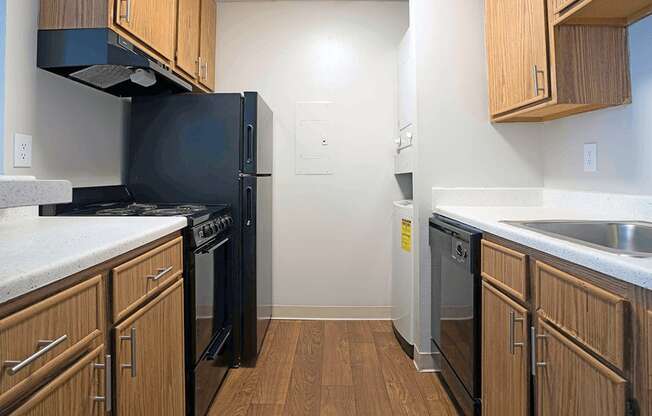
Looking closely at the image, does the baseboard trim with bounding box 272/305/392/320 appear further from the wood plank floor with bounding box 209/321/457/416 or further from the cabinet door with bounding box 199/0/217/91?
the cabinet door with bounding box 199/0/217/91

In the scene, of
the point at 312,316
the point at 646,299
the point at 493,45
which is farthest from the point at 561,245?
the point at 312,316

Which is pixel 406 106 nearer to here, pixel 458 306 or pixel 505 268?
pixel 458 306

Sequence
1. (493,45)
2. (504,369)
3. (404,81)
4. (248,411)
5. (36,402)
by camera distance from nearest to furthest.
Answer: (36,402)
(504,369)
(248,411)
(493,45)
(404,81)

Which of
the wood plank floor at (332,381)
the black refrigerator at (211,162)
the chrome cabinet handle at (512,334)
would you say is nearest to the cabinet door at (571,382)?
the chrome cabinet handle at (512,334)

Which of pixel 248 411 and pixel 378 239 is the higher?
pixel 378 239

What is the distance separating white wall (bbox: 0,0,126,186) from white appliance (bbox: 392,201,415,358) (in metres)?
1.67

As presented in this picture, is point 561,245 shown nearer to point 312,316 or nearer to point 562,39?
point 562,39

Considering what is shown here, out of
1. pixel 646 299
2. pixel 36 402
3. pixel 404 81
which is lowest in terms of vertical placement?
pixel 36 402

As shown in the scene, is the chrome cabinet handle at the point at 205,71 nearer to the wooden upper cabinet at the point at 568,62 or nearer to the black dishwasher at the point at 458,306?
the black dishwasher at the point at 458,306

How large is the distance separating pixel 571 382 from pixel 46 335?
3.74 ft

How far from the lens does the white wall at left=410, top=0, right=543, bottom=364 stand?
2.16m

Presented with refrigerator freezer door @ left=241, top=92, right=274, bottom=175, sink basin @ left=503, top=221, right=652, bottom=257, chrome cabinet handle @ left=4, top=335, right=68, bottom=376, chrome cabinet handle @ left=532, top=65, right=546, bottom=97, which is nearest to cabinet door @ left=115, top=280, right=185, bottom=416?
chrome cabinet handle @ left=4, top=335, right=68, bottom=376

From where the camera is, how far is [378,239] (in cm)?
297

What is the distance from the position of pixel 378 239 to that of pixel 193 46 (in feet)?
5.95
